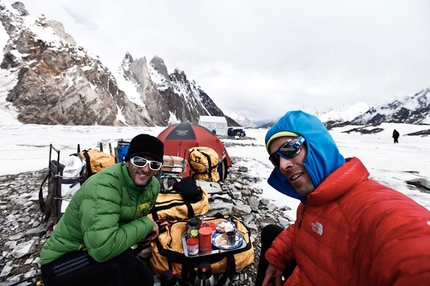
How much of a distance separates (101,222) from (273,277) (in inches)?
72.5

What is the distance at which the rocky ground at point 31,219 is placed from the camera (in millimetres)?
2982

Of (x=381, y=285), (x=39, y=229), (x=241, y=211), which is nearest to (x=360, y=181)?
(x=381, y=285)

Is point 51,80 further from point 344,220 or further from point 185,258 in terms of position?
point 344,220

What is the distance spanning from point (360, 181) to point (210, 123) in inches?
1315

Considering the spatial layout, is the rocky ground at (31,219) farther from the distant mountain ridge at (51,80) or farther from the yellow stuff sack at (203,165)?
the distant mountain ridge at (51,80)

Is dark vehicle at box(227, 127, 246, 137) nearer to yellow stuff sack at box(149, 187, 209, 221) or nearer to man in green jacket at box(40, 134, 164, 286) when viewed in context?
yellow stuff sack at box(149, 187, 209, 221)

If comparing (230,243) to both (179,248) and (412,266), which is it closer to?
(179,248)

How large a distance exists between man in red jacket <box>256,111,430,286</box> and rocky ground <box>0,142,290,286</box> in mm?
1891

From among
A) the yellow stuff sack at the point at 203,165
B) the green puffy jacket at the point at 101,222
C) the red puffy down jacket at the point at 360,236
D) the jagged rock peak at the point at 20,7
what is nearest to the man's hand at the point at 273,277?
the red puffy down jacket at the point at 360,236

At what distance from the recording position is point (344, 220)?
4.18 feet

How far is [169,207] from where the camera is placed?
12.1 ft

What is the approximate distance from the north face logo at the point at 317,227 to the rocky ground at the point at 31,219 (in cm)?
191

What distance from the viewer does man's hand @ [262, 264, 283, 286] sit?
2154 mm

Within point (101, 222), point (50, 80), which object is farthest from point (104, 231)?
point (50, 80)
